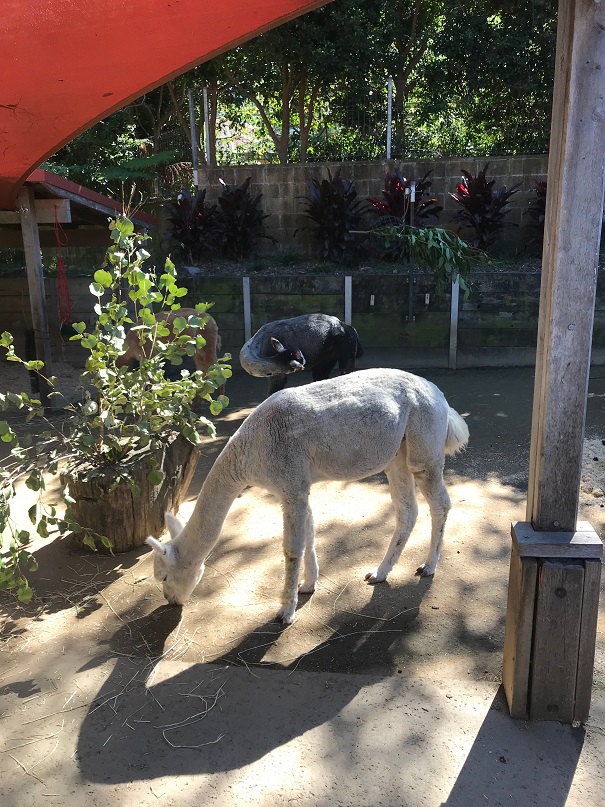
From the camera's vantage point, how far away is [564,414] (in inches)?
114

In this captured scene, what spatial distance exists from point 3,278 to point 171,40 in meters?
9.74

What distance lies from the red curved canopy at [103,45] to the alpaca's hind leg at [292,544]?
2408 millimetres

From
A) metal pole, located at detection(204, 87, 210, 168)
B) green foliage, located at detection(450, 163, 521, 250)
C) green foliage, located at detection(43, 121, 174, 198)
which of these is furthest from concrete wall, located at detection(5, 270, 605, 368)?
green foliage, located at detection(43, 121, 174, 198)

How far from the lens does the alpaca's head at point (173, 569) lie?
383 centimetres

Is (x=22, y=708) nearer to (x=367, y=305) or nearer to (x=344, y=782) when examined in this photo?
(x=344, y=782)

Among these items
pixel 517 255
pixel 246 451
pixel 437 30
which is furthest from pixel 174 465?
pixel 437 30

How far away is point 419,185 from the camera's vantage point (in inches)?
458

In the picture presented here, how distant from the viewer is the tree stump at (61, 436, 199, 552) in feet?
15.0

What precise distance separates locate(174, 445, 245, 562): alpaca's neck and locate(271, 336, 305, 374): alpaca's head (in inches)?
102

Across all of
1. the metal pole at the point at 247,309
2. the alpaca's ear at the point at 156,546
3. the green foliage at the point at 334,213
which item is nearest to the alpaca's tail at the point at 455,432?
the alpaca's ear at the point at 156,546

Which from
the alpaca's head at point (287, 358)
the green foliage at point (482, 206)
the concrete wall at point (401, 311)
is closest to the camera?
the alpaca's head at point (287, 358)

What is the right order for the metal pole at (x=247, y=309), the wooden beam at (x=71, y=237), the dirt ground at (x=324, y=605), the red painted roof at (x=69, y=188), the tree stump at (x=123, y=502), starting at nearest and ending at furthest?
1. the dirt ground at (x=324, y=605)
2. the tree stump at (x=123, y=502)
3. the red painted roof at (x=69, y=188)
4. the wooden beam at (x=71, y=237)
5. the metal pole at (x=247, y=309)

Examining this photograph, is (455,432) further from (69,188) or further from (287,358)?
(69,188)

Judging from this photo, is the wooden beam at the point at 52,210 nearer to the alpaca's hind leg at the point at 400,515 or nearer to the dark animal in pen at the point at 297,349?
the dark animal in pen at the point at 297,349
